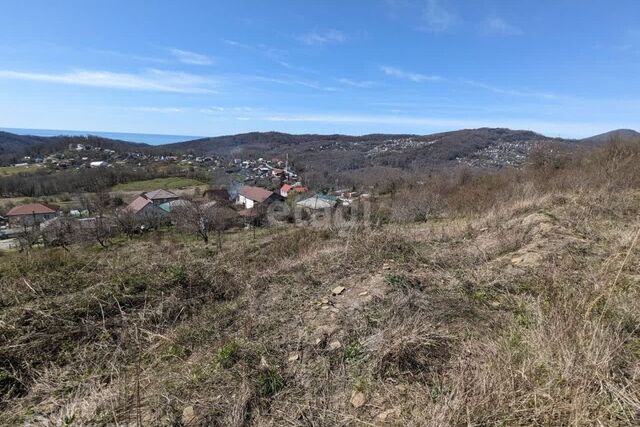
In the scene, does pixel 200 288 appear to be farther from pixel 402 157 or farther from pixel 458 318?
pixel 402 157

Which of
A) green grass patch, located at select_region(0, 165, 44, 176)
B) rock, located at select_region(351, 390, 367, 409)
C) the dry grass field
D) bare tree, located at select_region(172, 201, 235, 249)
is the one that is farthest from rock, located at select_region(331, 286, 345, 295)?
green grass patch, located at select_region(0, 165, 44, 176)

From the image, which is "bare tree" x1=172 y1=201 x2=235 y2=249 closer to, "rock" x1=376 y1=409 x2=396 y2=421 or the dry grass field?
the dry grass field

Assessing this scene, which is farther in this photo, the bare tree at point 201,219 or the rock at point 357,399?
the bare tree at point 201,219

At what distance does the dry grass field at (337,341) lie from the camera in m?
1.86

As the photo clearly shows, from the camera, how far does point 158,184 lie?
62.9 metres

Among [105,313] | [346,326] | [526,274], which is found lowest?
[105,313]

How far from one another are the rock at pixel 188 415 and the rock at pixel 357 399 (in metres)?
1.04

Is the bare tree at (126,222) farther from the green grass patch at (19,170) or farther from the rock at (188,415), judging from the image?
the green grass patch at (19,170)

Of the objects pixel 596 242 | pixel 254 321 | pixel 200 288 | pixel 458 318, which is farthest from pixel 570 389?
pixel 596 242

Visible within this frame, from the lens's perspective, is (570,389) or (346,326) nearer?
(570,389)

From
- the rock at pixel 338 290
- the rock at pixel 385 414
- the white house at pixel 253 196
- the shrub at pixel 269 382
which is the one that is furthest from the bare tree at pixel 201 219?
the rock at pixel 385 414

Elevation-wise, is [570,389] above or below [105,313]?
above

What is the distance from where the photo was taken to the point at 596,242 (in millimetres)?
4770

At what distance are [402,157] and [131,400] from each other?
3358 inches
